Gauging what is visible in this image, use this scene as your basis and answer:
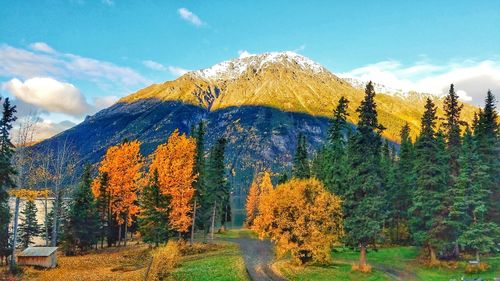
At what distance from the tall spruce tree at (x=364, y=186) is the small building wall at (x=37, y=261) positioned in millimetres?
33238

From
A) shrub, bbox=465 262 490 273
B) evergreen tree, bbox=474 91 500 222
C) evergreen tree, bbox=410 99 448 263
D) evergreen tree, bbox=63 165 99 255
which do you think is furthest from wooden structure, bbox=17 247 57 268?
evergreen tree, bbox=474 91 500 222

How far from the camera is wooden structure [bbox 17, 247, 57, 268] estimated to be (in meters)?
42.2

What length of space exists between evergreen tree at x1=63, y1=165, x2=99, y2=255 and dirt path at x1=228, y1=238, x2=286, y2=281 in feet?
72.7

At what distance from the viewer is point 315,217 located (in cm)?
4797

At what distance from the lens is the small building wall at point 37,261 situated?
138 ft

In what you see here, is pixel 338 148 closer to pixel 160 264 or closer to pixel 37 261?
pixel 160 264

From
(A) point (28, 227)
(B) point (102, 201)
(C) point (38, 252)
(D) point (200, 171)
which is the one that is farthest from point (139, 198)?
(C) point (38, 252)

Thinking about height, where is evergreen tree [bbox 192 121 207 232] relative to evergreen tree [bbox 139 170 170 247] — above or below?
above

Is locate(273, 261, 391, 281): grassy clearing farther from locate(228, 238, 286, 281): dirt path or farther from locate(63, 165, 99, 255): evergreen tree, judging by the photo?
locate(63, 165, 99, 255): evergreen tree

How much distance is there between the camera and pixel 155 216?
5225cm

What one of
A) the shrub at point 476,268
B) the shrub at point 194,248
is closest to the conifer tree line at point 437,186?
the shrub at point 476,268

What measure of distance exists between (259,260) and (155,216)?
49.9 ft

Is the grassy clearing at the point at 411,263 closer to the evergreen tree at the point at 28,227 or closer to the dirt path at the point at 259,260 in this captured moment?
the dirt path at the point at 259,260

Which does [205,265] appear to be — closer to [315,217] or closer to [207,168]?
[315,217]
